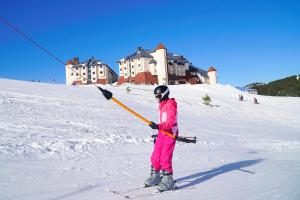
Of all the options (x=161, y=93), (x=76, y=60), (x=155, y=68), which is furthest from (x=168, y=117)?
(x=76, y=60)

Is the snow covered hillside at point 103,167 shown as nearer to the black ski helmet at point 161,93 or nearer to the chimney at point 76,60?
the black ski helmet at point 161,93

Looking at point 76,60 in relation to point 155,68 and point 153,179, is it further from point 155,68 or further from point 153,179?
point 153,179

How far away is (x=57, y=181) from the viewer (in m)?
5.91

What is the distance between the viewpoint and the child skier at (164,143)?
19.1 ft

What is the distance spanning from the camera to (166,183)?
18.5 ft

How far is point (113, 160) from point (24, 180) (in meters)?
2.80

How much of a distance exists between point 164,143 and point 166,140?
0.22ft

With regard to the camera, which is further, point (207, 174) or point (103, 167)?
point (103, 167)

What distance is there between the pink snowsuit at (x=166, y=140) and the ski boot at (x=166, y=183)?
9 centimetres

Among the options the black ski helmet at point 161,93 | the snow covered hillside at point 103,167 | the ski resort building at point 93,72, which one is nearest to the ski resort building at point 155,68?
the ski resort building at point 93,72

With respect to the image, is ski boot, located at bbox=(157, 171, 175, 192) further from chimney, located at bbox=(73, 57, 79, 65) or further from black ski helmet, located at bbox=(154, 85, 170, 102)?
chimney, located at bbox=(73, 57, 79, 65)

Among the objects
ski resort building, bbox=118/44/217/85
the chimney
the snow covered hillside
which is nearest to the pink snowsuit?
the snow covered hillside

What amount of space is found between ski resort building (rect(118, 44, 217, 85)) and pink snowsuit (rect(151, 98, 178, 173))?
71.9m

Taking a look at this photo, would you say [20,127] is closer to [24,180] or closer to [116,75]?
[24,180]
